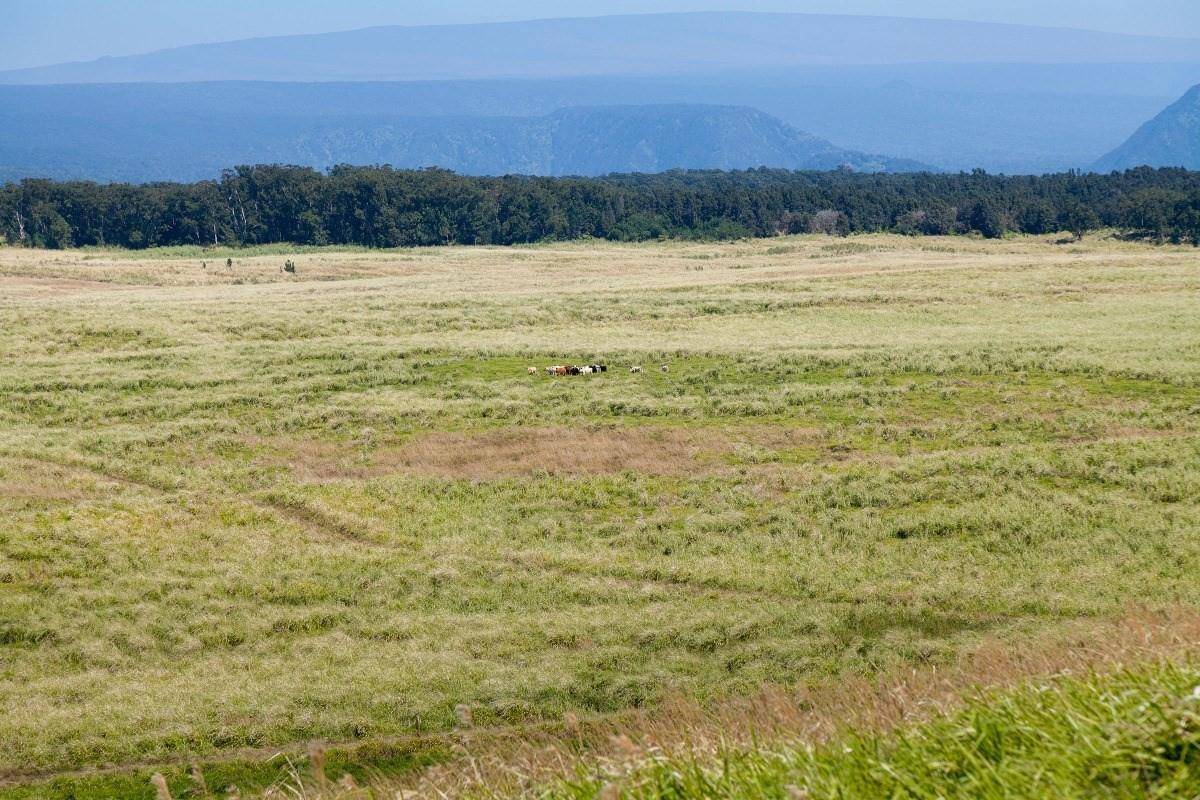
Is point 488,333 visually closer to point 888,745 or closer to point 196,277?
point 196,277

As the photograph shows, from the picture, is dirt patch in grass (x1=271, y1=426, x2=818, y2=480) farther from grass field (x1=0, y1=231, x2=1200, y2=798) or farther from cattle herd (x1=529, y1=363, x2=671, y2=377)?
cattle herd (x1=529, y1=363, x2=671, y2=377)

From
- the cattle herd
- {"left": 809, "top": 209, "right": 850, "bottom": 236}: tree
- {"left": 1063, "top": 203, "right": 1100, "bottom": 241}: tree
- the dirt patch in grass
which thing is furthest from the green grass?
{"left": 809, "top": 209, "right": 850, "bottom": 236}: tree

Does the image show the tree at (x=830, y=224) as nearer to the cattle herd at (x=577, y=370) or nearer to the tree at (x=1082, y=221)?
the tree at (x=1082, y=221)

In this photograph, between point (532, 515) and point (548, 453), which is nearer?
point (532, 515)

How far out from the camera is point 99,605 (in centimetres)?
2153

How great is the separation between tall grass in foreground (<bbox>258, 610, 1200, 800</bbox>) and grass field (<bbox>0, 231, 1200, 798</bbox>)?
733cm

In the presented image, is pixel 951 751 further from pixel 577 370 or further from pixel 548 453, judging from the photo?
pixel 577 370

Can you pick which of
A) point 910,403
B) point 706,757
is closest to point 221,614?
point 706,757

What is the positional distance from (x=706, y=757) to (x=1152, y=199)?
125084mm

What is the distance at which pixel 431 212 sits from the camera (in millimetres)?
136375

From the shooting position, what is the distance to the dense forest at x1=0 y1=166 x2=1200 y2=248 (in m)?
132

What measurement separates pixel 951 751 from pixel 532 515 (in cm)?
2185

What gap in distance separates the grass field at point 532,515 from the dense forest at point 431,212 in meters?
82.0

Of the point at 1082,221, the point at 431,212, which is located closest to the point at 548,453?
the point at 1082,221
